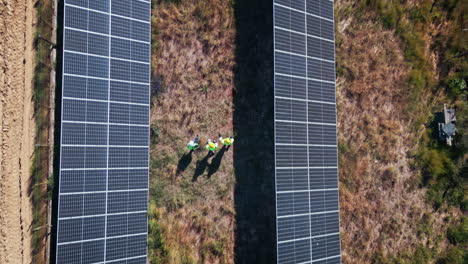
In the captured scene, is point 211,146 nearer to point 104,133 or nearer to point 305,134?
point 305,134

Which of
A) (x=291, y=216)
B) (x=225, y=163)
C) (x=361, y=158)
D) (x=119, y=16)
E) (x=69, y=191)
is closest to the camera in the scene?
(x=69, y=191)

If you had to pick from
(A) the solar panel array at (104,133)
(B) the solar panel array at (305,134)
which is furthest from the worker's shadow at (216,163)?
(A) the solar panel array at (104,133)

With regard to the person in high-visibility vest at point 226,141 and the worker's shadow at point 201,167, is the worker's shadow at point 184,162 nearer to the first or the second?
the worker's shadow at point 201,167

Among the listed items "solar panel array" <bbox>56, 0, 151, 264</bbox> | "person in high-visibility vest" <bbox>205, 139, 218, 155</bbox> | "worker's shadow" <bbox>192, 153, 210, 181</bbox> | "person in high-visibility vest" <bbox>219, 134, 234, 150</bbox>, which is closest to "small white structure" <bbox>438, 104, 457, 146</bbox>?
"person in high-visibility vest" <bbox>219, 134, 234, 150</bbox>

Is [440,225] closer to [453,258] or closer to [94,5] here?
[453,258]

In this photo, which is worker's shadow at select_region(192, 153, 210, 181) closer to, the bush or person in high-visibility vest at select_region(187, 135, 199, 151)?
person in high-visibility vest at select_region(187, 135, 199, 151)

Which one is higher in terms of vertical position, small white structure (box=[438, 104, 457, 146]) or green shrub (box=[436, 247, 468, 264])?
small white structure (box=[438, 104, 457, 146])

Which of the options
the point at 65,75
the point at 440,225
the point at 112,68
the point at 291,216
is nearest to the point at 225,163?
the point at 291,216
